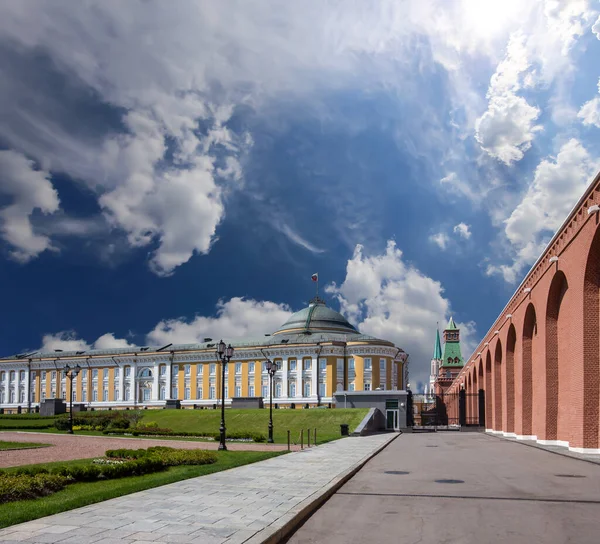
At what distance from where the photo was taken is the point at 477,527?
956 centimetres

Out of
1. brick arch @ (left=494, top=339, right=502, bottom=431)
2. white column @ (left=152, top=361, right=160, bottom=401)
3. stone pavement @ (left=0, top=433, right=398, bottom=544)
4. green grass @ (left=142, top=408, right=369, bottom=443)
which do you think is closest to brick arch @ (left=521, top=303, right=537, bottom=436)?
brick arch @ (left=494, top=339, right=502, bottom=431)

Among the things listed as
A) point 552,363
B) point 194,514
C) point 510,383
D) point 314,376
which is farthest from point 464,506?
point 314,376

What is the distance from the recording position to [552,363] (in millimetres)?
26516

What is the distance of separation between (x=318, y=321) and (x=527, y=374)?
67.9 metres

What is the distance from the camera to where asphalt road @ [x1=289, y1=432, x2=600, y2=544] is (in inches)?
356

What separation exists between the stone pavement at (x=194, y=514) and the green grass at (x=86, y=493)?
263 mm

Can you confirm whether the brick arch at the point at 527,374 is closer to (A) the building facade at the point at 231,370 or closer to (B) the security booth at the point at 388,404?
(B) the security booth at the point at 388,404

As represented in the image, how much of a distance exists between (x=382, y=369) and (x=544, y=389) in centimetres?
6005

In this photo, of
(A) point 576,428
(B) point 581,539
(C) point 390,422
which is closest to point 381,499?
(B) point 581,539

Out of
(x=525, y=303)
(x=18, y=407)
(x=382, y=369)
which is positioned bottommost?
(x=18, y=407)

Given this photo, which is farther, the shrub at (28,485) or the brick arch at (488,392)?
the brick arch at (488,392)

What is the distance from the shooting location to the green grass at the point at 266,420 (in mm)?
48812

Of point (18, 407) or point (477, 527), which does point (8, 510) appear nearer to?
point (477, 527)

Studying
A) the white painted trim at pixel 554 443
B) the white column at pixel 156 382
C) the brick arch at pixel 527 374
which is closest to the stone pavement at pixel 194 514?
the white painted trim at pixel 554 443
